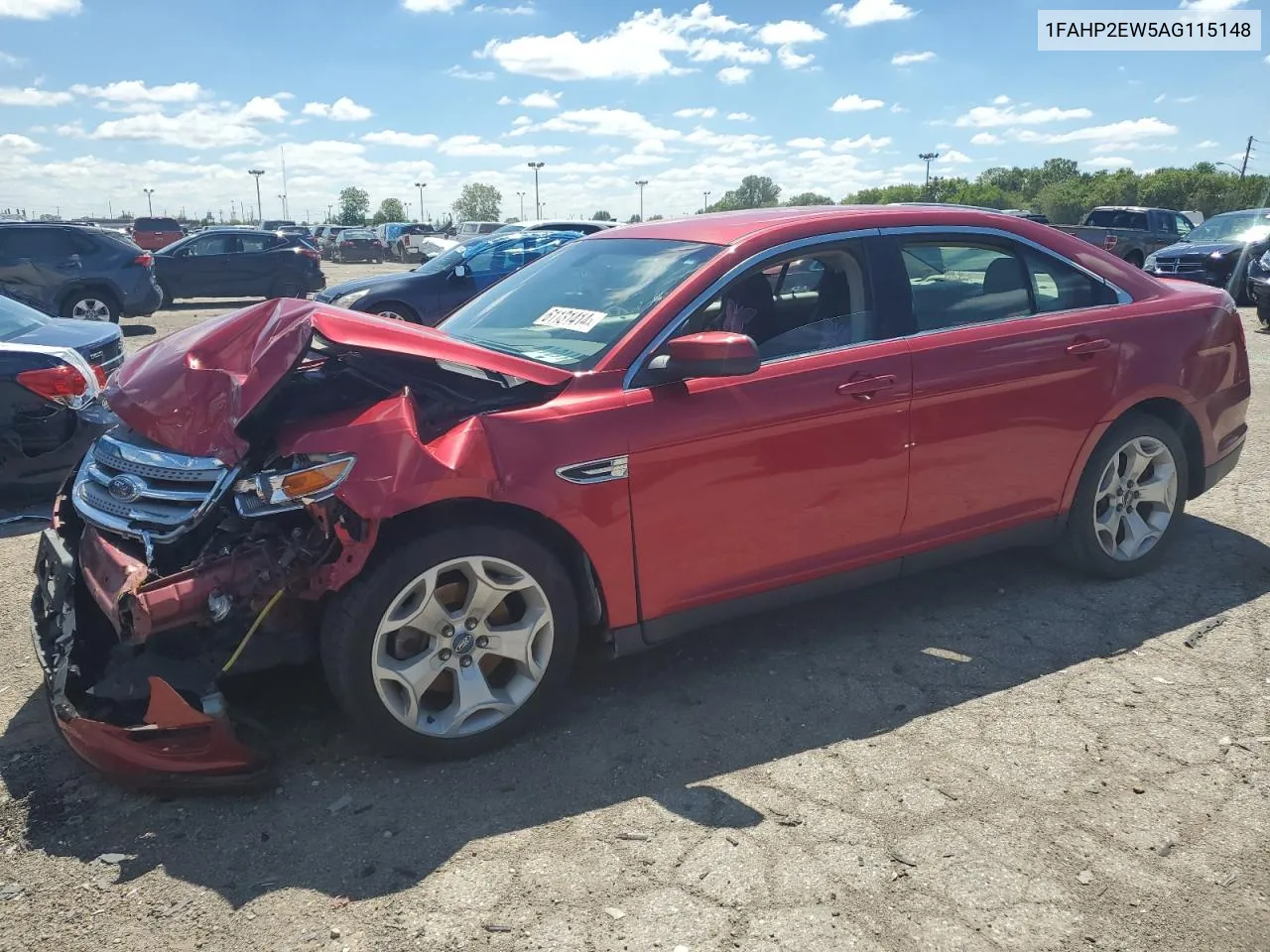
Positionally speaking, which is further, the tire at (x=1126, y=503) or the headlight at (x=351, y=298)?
the headlight at (x=351, y=298)

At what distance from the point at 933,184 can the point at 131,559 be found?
72.0 meters

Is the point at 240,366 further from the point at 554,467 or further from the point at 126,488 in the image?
the point at 554,467

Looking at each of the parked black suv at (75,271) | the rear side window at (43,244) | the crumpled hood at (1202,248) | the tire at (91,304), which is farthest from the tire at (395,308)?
the crumpled hood at (1202,248)

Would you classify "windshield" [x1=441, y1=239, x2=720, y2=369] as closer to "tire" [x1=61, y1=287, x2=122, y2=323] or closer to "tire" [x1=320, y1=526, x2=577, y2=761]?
"tire" [x1=320, y1=526, x2=577, y2=761]

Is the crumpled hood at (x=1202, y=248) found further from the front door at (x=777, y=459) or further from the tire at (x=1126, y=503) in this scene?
the front door at (x=777, y=459)

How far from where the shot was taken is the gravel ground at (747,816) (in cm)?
246

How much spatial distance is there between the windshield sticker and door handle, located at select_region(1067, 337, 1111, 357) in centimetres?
203

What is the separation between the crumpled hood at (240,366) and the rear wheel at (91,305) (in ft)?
42.9

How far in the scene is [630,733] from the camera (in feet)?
11.0

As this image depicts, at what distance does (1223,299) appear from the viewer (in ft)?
15.4

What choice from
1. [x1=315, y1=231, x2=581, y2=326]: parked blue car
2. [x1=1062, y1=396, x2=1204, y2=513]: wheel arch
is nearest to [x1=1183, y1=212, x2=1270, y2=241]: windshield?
[x1=315, y1=231, x2=581, y2=326]: parked blue car

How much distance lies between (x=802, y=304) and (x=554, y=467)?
1.29 metres

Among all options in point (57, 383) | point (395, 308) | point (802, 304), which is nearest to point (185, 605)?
point (802, 304)

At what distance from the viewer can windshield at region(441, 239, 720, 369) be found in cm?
356
